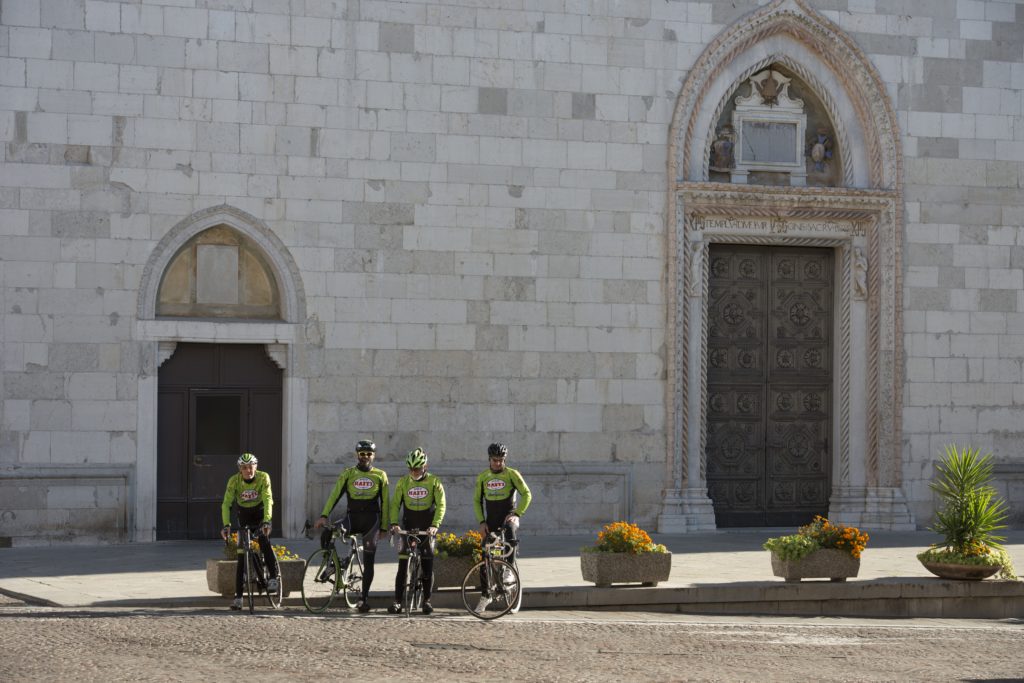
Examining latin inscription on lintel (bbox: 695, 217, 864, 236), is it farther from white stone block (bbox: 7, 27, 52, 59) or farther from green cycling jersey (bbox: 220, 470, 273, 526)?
green cycling jersey (bbox: 220, 470, 273, 526)

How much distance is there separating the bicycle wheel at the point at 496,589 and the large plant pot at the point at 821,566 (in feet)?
10.4

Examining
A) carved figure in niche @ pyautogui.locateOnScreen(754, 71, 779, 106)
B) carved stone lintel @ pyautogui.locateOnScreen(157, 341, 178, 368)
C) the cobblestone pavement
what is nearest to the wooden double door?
carved stone lintel @ pyautogui.locateOnScreen(157, 341, 178, 368)

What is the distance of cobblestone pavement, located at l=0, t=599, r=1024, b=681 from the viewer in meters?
12.0

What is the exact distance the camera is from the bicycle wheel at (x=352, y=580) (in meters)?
15.9

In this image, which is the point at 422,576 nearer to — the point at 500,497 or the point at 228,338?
the point at 500,497

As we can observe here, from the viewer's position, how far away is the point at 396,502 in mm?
16172

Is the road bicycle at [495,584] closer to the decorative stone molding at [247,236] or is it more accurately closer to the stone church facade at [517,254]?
the stone church facade at [517,254]

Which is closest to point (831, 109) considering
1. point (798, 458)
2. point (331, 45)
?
point (798, 458)

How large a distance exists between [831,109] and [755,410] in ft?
14.3

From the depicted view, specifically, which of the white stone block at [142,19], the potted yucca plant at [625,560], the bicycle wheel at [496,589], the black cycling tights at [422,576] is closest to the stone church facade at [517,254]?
the white stone block at [142,19]

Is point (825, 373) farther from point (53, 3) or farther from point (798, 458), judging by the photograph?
point (53, 3)

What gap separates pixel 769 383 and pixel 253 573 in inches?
411

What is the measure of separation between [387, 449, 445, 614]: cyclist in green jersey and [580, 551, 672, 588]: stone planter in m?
1.78

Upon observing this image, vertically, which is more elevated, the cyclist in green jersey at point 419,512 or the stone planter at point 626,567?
the cyclist in green jersey at point 419,512
